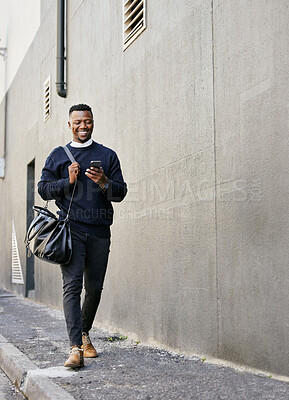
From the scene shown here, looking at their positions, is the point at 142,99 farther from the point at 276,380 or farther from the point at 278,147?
the point at 276,380

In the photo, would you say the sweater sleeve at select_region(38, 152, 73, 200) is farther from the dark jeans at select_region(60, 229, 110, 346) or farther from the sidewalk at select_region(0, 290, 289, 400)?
the sidewalk at select_region(0, 290, 289, 400)

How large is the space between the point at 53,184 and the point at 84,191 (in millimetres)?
237

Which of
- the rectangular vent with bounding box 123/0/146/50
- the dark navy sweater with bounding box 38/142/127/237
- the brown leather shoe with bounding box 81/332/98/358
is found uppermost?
the rectangular vent with bounding box 123/0/146/50

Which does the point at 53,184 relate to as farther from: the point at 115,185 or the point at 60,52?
the point at 60,52

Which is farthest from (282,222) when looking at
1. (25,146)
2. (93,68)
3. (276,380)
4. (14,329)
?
(25,146)

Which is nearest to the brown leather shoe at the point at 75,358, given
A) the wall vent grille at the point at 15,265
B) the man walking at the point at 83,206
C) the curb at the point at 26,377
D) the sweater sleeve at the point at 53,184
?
the man walking at the point at 83,206

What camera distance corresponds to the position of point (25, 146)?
12.5 meters

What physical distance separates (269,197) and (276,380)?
45.0 inches

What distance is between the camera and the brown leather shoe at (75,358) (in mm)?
4297

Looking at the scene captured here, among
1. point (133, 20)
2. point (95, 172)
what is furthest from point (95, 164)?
point (133, 20)

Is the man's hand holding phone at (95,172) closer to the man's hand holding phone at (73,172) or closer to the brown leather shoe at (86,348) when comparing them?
the man's hand holding phone at (73,172)

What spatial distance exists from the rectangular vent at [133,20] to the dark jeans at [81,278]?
2471 mm

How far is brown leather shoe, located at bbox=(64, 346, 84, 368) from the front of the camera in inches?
169

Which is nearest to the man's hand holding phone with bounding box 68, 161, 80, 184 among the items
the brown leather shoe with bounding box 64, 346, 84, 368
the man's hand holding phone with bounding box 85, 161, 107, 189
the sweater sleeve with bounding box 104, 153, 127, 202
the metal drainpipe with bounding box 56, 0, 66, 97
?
the man's hand holding phone with bounding box 85, 161, 107, 189
